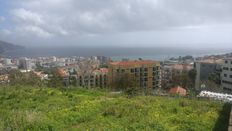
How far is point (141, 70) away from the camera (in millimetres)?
51219

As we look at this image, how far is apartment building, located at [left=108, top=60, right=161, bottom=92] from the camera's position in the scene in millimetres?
48312

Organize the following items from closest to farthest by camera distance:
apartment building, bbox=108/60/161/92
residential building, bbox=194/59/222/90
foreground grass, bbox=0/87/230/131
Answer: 1. foreground grass, bbox=0/87/230/131
2. apartment building, bbox=108/60/161/92
3. residential building, bbox=194/59/222/90

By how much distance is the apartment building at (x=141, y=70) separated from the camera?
48.3 metres

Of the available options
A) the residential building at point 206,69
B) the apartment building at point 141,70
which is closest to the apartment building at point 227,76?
the residential building at point 206,69

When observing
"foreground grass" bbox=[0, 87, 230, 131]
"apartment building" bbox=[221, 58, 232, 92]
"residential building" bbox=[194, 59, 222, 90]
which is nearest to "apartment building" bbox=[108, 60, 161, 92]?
"apartment building" bbox=[221, 58, 232, 92]

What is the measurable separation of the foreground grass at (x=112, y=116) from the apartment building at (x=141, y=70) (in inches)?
1494

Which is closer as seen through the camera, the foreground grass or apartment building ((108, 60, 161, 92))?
the foreground grass

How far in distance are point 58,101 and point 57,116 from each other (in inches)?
102

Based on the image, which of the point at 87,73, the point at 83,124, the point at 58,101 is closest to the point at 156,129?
the point at 83,124

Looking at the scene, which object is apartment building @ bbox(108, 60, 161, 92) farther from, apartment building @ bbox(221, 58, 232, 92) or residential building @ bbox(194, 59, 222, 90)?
residential building @ bbox(194, 59, 222, 90)

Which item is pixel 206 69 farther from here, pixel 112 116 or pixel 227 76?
pixel 112 116

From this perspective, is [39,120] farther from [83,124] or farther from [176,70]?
[176,70]

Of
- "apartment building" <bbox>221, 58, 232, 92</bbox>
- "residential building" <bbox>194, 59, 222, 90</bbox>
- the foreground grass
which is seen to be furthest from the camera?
"residential building" <bbox>194, 59, 222, 90</bbox>

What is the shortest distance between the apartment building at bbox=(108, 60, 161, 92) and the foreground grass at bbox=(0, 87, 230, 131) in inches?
1494
